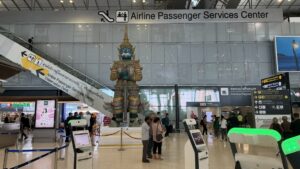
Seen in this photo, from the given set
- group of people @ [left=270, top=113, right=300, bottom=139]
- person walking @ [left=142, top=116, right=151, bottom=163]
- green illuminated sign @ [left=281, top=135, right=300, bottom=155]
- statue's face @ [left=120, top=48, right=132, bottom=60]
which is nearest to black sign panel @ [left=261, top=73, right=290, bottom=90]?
group of people @ [left=270, top=113, right=300, bottom=139]

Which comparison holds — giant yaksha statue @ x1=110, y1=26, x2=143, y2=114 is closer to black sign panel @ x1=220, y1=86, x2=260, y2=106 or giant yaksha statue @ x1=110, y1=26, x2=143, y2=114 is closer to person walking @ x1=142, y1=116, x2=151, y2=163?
person walking @ x1=142, y1=116, x2=151, y2=163

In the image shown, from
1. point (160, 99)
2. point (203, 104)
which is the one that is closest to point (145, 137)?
point (203, 104)

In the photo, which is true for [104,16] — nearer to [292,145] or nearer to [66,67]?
[66,67]

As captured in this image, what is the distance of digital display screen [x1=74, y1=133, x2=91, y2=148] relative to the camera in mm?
5141

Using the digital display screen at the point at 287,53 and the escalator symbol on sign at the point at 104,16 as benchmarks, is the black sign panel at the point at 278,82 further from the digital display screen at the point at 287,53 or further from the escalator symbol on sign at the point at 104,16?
the escalator symbol on sign at the point at 104,16

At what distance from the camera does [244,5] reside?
24125 mm

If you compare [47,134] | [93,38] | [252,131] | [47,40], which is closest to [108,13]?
[93,38]

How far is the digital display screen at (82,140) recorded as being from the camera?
16.9 feet

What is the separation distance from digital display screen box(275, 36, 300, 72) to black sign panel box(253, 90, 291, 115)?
923cm

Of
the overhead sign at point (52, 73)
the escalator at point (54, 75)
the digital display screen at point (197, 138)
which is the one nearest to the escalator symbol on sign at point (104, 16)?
the escalator at point (54, 75)

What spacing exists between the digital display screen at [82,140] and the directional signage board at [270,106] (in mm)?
9426

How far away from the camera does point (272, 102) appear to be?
1248 cm

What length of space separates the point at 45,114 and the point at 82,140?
33.2 ft

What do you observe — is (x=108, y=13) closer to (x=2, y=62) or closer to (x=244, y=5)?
(x=244, y=5)
